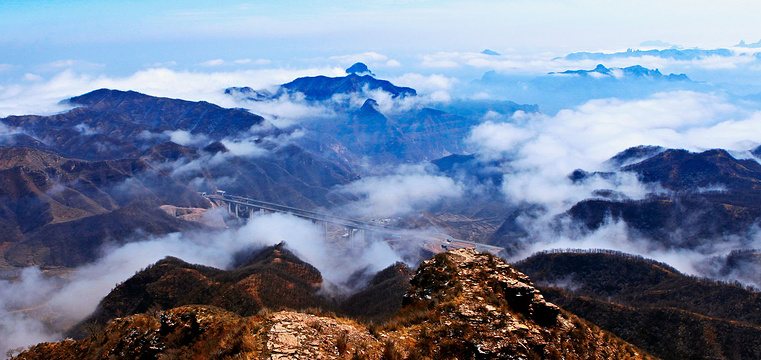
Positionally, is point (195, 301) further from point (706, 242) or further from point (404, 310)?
point (706, 242)

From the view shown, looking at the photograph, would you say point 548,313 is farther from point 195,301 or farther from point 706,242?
point 706,242

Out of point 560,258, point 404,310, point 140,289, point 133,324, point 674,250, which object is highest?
point 404,310

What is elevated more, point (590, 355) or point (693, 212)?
point (590, 355)

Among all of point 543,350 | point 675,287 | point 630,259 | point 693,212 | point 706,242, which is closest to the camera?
point 543,350

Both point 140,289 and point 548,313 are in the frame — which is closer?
point 548,313

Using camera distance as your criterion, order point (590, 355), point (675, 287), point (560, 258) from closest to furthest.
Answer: point (590, 355)
point (675, 287)
point (560, 258)

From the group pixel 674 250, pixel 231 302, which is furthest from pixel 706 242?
pixel 231 302
